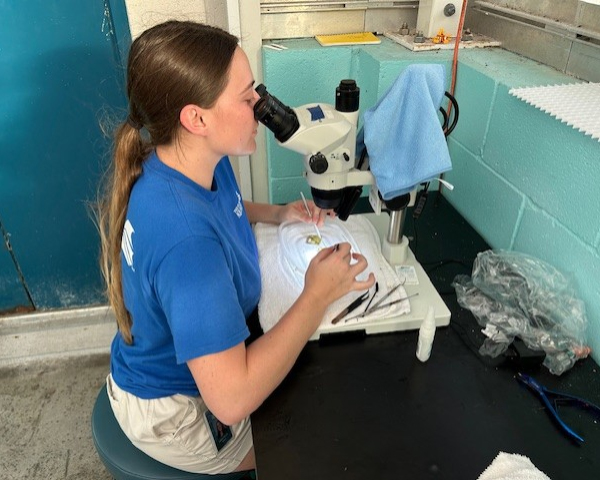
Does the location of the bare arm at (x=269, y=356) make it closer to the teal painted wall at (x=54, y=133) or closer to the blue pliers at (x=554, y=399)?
the blue pliers at (x=554, y=399)

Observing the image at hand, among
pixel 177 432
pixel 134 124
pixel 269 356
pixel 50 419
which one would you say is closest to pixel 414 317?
pixel 269 356

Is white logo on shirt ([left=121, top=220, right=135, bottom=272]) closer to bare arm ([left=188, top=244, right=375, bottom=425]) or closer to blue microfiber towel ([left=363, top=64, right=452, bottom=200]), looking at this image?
bare arm ([left=188, top=244, right=375, bottom=425])

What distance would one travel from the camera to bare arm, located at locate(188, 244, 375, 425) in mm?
774

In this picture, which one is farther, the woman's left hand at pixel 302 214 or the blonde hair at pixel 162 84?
the woman's left hand at pixel 302 214

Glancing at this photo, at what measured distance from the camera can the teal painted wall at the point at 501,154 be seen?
3.16 ft

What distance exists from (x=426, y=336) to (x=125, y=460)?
29.6 inches

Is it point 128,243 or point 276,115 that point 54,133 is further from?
point 276,115

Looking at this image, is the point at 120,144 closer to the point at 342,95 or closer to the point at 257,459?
the point at 342,95

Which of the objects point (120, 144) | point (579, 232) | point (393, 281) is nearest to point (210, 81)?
point (120, 144)

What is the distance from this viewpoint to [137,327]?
0.98 meters

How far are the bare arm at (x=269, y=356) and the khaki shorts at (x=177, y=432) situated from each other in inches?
10.5

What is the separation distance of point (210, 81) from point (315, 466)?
2.21ft

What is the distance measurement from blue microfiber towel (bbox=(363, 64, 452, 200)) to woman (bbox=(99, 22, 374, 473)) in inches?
7.4

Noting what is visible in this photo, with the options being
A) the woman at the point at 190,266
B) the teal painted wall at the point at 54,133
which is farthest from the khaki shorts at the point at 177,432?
the teal painted wall at the point at 54,133
